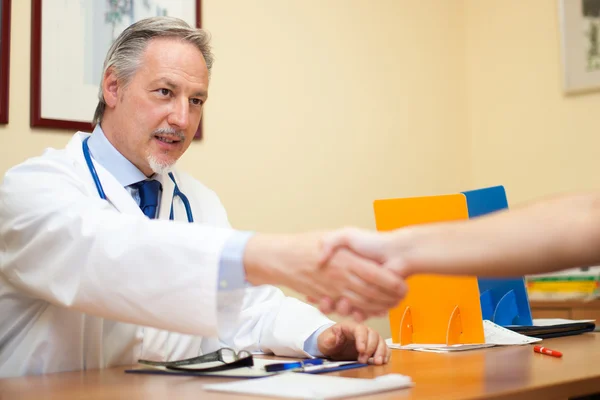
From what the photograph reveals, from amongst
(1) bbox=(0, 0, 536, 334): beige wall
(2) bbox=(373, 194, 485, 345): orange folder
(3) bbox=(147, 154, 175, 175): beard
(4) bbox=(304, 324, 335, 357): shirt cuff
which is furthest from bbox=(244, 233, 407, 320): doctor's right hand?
(1) bbox=(0, 0, 536, 334): beige wall

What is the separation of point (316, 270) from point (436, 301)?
25.0 inches

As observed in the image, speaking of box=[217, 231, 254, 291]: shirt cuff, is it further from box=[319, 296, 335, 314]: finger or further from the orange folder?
the orange folder

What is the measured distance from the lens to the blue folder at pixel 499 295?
6.88 feet

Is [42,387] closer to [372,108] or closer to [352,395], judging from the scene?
A: [352,395]

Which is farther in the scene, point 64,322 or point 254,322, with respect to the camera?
point 254,322

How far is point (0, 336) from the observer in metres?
1.61

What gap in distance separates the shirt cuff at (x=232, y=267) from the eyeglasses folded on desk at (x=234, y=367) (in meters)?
0.16

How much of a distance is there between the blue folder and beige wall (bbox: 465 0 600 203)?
1.37 metres

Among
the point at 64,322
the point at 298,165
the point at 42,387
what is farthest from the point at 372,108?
the point at 42,387

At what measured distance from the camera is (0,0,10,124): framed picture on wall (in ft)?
7.05

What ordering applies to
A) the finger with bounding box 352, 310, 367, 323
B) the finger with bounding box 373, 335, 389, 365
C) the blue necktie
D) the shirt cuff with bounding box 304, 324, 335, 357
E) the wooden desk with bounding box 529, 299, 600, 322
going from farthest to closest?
the wooden desk with bounding box 529, 299, 600, 322
the blue necktie
the shirt cuff with bounding box 304, 324, 335, 357
the finger with bounding box 373, 335, 389, 365
the finger with bounding box 352, 310, 367, 323

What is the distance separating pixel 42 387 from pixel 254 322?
2.28ft

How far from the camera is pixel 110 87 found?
203 centimetres

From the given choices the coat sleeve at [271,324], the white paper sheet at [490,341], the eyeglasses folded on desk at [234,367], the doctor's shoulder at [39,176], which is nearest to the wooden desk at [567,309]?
the white paper sheet at [490,341]
